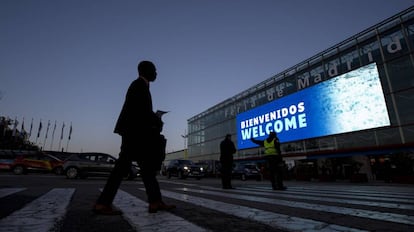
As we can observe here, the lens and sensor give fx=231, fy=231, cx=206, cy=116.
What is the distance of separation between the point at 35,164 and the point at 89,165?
31.1 feet

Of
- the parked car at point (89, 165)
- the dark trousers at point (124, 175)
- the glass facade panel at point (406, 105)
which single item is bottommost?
the dark trousers at point (124, 175)

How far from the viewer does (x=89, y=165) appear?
14875mm

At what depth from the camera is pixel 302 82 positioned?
26.1 meters

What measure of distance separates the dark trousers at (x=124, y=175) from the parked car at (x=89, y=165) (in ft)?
43.7

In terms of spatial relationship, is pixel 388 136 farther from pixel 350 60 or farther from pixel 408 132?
pixel 350 60

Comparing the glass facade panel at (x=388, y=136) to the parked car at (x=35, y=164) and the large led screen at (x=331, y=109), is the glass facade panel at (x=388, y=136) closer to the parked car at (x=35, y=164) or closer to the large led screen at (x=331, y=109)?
the large led screen at (x=331, y=109)

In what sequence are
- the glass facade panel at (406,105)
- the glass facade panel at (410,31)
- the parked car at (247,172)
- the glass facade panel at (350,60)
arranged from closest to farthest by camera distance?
the glass facade panel at (406,105)
the glass facade panel at (410,31)
the parked car at (247,172)
the glass facade panel at (350,60)

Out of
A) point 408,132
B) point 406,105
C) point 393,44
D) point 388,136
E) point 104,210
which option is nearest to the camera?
point 104,210

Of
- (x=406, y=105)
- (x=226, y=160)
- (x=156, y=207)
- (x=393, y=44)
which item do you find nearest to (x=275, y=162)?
(x=226, y=160)

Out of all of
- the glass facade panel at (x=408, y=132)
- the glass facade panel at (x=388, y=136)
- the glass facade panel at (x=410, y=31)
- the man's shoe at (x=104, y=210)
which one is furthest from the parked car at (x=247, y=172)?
the man's shoe at (x=104, y=210)

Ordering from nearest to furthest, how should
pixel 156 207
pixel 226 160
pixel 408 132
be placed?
pixel 156 207 < pixel 226 160 < pixel 408 132

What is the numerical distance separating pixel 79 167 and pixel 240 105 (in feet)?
83.2

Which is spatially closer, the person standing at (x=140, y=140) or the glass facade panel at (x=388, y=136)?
the person standing at (x=140, y=140)

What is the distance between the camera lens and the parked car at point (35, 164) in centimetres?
1998
